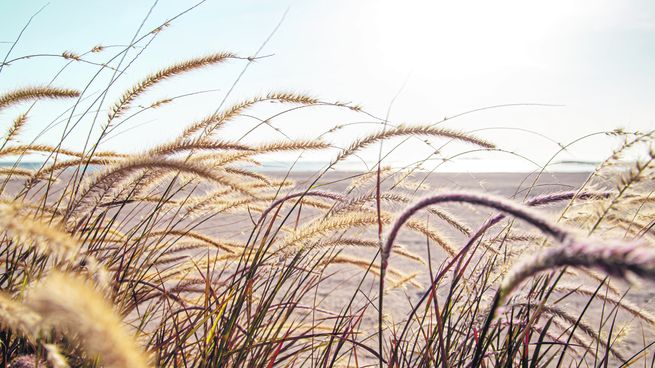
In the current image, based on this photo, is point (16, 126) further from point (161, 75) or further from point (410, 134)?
point (410, 134)

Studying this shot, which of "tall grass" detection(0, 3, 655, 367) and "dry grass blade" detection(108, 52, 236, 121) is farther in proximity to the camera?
"dry grass blade" detection(108, 52, 236, 121)

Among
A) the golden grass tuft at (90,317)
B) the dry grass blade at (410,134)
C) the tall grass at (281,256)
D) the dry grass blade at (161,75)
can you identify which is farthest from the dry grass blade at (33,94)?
the golden grass tuft at (90,317)

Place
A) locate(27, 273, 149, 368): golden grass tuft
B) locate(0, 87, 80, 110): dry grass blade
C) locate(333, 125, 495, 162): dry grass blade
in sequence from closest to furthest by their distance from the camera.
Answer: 1. locate(27, 273, 149, 368): golden grass tuft
2. locate(333, 125, 495, 162): dry grass blade
3. locate(0, 87, 80, 110): dry grass blade

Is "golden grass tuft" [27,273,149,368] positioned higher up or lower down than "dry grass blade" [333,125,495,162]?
lower down

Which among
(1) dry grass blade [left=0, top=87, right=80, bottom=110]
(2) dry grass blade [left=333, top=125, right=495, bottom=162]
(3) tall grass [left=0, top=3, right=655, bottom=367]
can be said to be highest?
(1) dry grass blade [left=0, top=87, right=80, bottom=110]

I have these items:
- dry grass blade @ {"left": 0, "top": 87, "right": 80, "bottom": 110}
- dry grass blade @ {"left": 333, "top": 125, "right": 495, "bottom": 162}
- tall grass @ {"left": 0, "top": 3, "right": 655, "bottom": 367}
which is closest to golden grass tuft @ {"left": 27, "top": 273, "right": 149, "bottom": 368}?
tall grass @ {"left": 0, "top": 3, "right": 655, "bottom": 367}

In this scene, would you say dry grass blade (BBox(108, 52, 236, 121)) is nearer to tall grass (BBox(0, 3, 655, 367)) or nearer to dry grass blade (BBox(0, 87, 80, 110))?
tall grass (BBox(0, 3, 655, 367))

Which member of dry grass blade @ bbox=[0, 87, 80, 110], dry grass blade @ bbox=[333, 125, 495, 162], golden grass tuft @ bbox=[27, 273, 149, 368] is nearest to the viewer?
golden grass tuft @ bbox=[27, 273, 149, 368]

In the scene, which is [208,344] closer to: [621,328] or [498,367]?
[498,367]

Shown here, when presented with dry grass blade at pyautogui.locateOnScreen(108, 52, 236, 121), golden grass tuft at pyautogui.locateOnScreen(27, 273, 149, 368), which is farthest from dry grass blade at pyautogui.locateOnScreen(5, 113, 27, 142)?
golden grass tuft at pyautogui.locateOnScreen(27, 273, 149, 368)

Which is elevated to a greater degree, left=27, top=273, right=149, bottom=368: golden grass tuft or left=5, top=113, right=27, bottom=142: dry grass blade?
left=5, top=113, right=27, bottom=142: dry grass blade

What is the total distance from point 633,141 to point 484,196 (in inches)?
28.9

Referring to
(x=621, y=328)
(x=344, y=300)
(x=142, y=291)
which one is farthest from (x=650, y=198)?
(x=344, y=300)

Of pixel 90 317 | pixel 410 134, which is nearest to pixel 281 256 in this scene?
pixel 410 134
